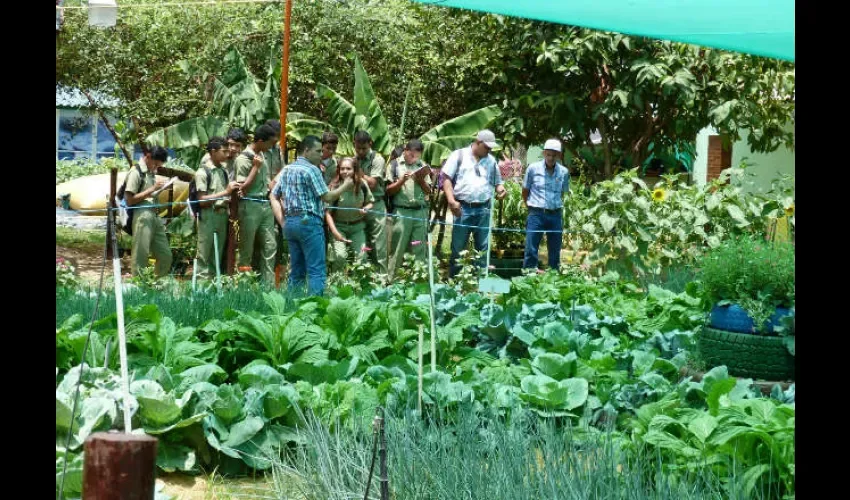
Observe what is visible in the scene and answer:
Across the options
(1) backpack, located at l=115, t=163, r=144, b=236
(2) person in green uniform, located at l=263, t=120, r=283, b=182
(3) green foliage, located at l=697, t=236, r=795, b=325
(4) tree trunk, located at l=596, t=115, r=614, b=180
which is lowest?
(3) green foliage, located at l=697, t=236, r=795, b=325

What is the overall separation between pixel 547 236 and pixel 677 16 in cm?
532

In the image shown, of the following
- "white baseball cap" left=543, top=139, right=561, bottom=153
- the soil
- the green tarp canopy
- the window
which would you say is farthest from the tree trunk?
the window

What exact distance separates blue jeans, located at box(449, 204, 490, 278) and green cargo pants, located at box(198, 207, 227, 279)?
232 centimetres

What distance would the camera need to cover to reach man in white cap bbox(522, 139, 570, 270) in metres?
11.5

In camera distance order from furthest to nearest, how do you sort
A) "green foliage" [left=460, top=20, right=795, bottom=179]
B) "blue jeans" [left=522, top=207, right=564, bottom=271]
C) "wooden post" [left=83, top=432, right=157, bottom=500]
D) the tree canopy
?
1. the tree canopy
2. "green foliage" [left=460, top=20, right=795, bottom=179]
3. "blue jeans" [left=522, top=207, right=564, bottom=271]
4. "wooden post" [left=83, top=432, right=157, bottom=500]

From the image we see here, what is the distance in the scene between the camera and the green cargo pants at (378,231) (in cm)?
1175

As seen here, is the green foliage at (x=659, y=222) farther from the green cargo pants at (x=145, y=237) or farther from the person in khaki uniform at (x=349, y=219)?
the green cargo pants at (x=145, y=237)

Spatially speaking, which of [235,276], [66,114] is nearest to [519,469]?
[235,276]

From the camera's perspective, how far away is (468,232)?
1128 centimetres

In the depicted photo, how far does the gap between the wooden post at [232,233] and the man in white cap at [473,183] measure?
2.16m

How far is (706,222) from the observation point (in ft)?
37.1

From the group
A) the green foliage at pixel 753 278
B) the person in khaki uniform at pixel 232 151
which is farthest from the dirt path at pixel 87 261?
the green foliage at pixel 753 278

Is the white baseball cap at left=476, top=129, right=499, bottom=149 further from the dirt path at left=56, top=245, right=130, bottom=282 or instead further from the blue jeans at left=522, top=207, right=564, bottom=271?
the dirt path at left=56, top=245, right=130, bottom=282
